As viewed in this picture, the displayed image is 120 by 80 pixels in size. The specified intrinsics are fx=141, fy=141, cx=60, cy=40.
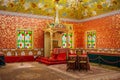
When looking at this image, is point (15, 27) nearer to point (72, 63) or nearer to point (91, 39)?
point (72, 63)

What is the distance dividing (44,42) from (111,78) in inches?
313

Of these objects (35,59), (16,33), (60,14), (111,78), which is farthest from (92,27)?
(111,78)

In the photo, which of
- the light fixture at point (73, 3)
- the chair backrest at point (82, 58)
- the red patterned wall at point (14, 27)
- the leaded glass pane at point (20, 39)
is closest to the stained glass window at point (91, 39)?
the light fixture at point (73, 3)

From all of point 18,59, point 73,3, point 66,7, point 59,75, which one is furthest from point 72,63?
point 73,3

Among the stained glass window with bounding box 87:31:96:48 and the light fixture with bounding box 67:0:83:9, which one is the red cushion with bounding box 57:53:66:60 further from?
the light fixture with bounding box 67:0:83:9

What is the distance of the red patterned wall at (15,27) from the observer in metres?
12.1

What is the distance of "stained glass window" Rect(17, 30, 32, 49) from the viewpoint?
42.1ft

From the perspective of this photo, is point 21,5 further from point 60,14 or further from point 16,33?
point 60,14

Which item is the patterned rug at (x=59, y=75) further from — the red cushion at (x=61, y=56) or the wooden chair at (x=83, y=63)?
the red cushion at (x=61, y=56)

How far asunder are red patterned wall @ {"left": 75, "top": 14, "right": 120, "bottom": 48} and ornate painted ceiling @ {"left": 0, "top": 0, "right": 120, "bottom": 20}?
2.53 feet

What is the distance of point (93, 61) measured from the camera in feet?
36.4

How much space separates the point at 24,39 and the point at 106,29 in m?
7.63

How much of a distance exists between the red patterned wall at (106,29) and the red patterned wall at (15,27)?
4888 mm

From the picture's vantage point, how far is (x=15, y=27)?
12617 millimetres
